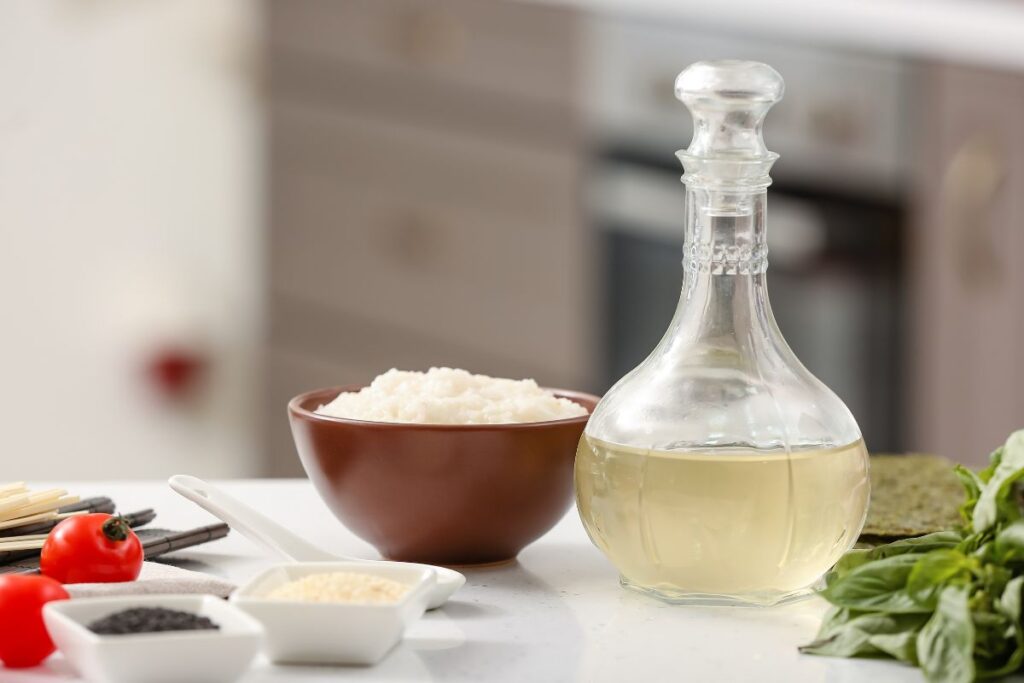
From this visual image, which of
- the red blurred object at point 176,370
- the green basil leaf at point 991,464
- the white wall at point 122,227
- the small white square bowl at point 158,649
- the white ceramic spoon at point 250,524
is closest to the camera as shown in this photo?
the small white square bowl at point 158,649

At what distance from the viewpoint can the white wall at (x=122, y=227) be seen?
10.4ft

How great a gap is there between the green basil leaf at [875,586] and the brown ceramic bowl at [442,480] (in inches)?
9.9

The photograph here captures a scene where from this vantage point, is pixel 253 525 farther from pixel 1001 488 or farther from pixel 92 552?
pixel 1001 488

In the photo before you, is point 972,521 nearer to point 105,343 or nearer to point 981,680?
point 981,680

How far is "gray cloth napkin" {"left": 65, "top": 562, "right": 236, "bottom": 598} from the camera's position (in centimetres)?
85

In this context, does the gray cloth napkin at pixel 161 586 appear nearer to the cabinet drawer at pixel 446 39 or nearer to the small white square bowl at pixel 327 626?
the small white square bowl at pixel 327 626

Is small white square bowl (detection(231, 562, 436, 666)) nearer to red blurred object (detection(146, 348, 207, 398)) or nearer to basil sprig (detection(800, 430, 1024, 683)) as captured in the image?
basil sprig (detection(800, 430, 1024, 683))

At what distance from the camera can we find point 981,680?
78 centimetres

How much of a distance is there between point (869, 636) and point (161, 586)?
0.43 m

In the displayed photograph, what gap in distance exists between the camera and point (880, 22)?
3230mm

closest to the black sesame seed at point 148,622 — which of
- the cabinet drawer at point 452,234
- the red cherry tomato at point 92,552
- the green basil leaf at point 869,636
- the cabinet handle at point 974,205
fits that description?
the red cherry tomato at point 92,552

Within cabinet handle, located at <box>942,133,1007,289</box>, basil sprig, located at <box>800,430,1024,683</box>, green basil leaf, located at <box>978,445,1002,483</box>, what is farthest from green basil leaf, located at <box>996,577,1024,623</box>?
cabinet handle, located at <box>942,133,1007,289</box>

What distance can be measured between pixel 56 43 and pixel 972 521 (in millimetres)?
2801

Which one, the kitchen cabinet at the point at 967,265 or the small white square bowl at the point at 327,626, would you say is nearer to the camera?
the small white square bowl at the point at 327,626
